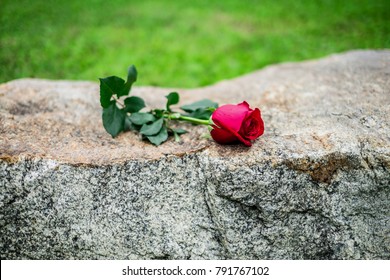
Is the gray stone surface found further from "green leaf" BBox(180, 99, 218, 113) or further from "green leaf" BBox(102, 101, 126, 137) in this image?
"green leaf" BBox(180, 99, 218, 113)

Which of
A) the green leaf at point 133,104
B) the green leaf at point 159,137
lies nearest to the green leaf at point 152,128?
the green leaf at point 159,137

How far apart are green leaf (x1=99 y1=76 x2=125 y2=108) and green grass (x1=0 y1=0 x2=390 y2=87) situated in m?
2.24

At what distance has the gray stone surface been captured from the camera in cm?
145

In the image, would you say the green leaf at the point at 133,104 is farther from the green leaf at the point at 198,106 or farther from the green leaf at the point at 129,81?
the green leaf at the point at 198,106

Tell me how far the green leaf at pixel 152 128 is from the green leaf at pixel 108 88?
19 cm

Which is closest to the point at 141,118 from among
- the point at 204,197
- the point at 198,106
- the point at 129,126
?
the point at 129,126

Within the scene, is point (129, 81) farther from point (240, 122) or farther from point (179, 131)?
point (240, 122)

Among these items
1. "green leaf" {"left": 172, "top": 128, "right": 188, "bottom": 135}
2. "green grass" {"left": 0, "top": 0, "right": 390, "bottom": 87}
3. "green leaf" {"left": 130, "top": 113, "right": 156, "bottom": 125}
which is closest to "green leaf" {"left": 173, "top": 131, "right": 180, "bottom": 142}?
"green leaf" {"left": 172, "top": 128, "right": 188, "bottom": 135}

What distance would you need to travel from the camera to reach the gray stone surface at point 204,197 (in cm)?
145

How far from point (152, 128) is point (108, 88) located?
259 mm

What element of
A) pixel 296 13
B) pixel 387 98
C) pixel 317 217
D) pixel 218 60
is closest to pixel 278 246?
pixel 317 217

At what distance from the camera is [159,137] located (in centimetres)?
165

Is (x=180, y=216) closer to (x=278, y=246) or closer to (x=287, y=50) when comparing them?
(x=278, y=246)

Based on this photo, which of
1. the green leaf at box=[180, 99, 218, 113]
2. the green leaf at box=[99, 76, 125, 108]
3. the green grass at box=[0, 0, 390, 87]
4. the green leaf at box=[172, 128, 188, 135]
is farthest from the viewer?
the green grass at box=[0, 0, 390, 87]
